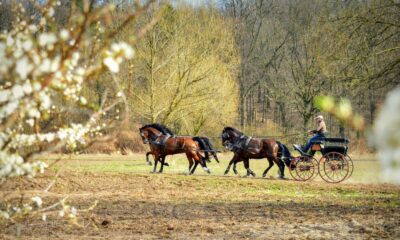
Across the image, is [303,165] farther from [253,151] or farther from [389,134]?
[389,134]

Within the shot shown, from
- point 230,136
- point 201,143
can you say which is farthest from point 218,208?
point 201,143

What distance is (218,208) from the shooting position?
40.3 feet

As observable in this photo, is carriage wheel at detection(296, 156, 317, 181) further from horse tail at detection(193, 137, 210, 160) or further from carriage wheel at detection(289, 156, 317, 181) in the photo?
horse tail at detection(193, 137, 210, 160)

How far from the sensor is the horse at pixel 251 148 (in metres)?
19.8

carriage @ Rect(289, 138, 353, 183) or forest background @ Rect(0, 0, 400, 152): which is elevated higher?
forest background @ Rect(0, 0, 400, 152)

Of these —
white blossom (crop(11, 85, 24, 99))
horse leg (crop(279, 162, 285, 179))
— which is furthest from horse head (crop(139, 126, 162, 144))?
white blossom (crop(11, 85, 24, 99))

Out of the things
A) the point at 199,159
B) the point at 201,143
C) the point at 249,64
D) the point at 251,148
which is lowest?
the point at 199,159

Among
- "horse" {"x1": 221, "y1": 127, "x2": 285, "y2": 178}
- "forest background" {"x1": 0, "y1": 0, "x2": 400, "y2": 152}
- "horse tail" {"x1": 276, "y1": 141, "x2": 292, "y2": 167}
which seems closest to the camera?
"forest background" {"x1": 0, "y1": 0, "x2": 400, "y2": 152}

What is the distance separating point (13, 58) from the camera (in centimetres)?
327

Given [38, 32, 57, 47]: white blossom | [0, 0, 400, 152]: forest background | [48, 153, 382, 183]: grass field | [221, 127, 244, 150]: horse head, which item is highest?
[0, 0, 400, 152]: forest background

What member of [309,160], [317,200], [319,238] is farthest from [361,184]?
[319,238]

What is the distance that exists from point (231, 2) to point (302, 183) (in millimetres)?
36966

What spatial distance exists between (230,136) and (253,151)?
3.53 ft

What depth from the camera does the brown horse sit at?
2045cm
